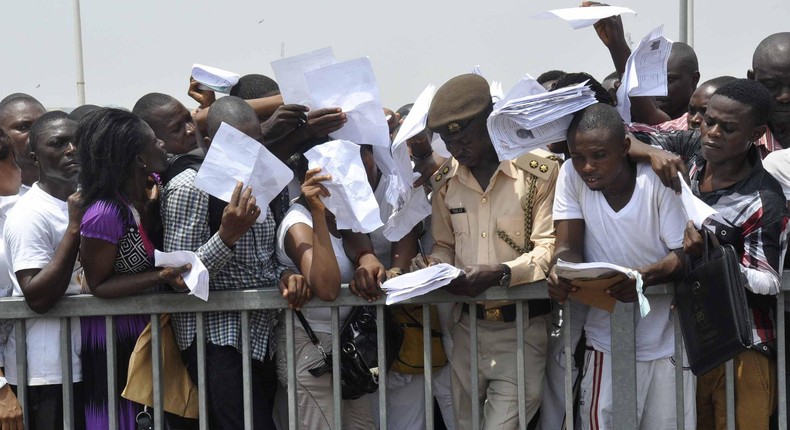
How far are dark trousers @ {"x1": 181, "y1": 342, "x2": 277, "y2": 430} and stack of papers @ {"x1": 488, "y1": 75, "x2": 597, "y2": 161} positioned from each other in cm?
150

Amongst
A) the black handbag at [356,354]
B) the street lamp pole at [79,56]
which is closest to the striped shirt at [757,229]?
the black handbag at [356,354]

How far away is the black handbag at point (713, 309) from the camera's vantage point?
3625mm

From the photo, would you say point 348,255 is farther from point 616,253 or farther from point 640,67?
point 640,67

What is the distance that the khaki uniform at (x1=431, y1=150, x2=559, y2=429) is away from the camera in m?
4.32

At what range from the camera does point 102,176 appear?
4.05 meters

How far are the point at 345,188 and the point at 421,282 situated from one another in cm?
57

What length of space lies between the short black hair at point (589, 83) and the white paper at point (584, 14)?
0.81ft

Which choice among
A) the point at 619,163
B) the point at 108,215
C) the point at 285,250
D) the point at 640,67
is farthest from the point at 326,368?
the point at 640,67

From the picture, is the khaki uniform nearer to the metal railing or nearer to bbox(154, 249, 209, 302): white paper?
the metal railing

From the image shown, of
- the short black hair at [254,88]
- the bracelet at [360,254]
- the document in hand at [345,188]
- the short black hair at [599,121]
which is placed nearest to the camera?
the short black hair at [599,121]

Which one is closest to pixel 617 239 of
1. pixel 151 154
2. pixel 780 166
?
pixel 780 166

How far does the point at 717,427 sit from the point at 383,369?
1495 mm

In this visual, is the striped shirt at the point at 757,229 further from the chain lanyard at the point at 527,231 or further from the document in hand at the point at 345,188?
the document in hand at the point at 345,188

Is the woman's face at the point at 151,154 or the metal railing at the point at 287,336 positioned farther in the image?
the woman's face at the point at 151,154
